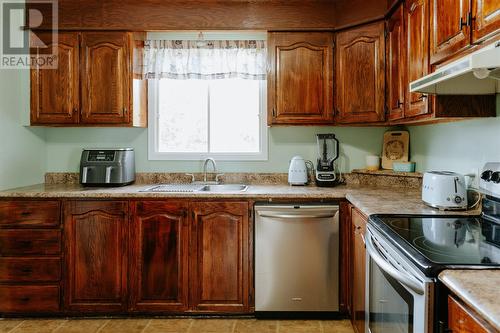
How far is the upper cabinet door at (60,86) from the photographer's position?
306 cm

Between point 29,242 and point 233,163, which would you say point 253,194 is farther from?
point 29,242

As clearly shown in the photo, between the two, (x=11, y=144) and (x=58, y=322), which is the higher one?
(x=11, y=144)

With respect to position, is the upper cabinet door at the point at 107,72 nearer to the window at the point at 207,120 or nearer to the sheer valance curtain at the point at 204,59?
the sheer valance curtain at the point at 204,59

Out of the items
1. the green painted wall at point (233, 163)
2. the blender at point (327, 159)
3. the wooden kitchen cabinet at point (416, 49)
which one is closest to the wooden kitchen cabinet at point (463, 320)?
the wooden kitchen cabinet at point (416, 49)

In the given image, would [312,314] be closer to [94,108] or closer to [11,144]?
[94,108]

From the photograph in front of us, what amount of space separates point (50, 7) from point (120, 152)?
4.14 feet

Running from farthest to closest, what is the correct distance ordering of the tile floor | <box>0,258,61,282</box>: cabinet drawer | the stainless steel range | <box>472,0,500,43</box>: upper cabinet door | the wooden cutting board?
the wooden cutting board
<box>0,258,61,282</box>: cabinet drawer
the tile floor
<box>472,0,500,43</box>: upper cabinet door
the stainless steel range

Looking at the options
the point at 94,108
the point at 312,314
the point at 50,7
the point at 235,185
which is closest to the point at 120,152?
the point at 94,108

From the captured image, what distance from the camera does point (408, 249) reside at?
1355mm

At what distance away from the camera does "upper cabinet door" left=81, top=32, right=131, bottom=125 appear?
9.99 feet

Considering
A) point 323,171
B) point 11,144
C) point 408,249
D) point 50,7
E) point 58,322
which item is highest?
point 50,7

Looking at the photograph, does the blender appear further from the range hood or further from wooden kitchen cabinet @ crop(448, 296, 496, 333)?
wooden kitchen cabinet @ crop(448, 296, 496, 333)

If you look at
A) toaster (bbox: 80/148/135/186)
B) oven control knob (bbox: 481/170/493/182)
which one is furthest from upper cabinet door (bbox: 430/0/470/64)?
toaster (bbox: 80/148/135/186)

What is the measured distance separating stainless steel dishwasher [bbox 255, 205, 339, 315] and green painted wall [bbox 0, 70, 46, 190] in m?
1.93
